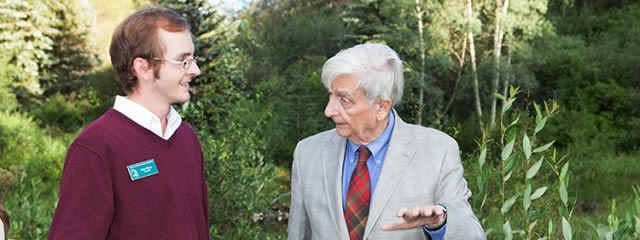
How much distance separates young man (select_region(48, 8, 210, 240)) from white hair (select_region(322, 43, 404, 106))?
1.55ft

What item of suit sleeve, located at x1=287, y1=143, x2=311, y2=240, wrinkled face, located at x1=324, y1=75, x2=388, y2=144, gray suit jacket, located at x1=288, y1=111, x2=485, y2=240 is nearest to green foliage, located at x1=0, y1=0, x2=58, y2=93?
suit sleeve, located at x1=287, y1=143, x2=311, y2=240

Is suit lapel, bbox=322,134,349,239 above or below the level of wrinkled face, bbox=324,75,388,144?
below

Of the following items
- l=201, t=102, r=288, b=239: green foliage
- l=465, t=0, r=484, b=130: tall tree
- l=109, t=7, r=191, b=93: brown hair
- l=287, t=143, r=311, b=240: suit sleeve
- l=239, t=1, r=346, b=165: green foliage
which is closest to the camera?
l=109, t=7, r=191, b=93: brown hair

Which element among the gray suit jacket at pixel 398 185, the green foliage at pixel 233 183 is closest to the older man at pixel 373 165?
the gray suit jacket at pixel 398 185

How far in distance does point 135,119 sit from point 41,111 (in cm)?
2002

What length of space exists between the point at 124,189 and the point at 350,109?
787 mm

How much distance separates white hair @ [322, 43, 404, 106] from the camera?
2316 millimetres

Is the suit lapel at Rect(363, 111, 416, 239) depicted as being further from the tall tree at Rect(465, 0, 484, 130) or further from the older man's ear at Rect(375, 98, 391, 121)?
the tall tree at Rect(465, 0, 484, 130)

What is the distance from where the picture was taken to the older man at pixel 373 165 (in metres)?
2.32

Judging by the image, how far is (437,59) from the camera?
2058cm

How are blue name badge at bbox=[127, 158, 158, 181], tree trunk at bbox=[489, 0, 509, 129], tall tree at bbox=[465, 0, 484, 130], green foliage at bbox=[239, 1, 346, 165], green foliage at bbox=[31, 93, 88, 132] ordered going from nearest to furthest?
blue name badge at bbox=[127, 158, 158, 181], green foliage at bbox=[239, 1, 346, 165], tall tree at bbox=[465, 0, 484, 130], green foliage at bbox=[31, 93, 88, 132], tree trunk at bbox=[489, 0, 509, 129]

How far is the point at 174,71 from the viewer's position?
7.20ft

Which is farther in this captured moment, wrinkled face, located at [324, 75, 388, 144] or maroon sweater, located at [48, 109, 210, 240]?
wrinkled face, located at [324, 75, 388, 144]

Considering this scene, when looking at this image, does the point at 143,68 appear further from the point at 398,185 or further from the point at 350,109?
the point at 398,185
